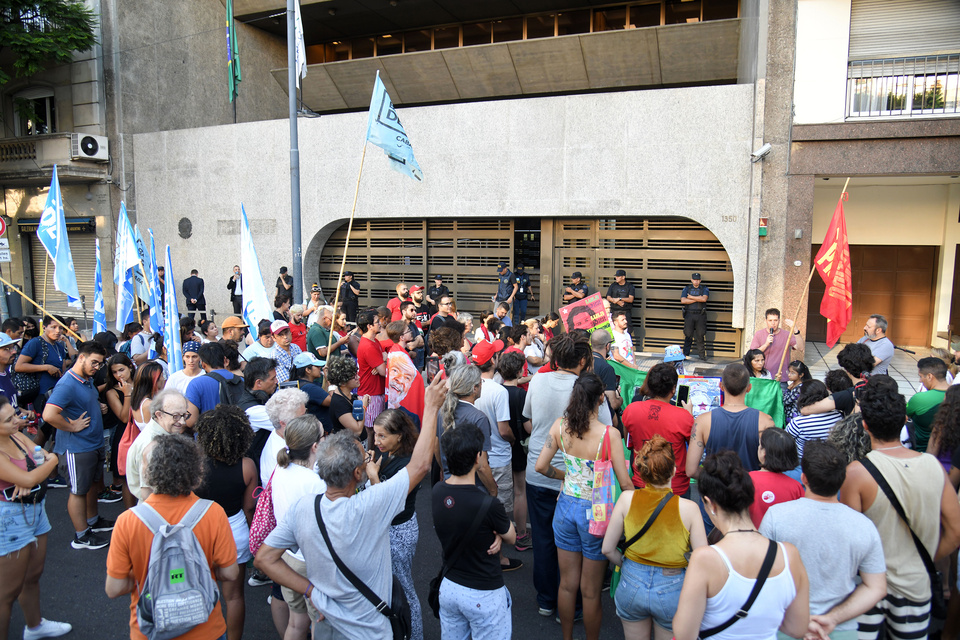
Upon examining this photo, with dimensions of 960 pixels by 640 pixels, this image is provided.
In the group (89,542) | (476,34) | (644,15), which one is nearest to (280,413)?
(89,542)

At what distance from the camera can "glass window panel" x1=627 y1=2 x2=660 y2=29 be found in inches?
677

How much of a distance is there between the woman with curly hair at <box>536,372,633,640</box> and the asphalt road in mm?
601

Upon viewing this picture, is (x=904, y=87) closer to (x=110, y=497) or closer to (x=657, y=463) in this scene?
(x=657, y=463)

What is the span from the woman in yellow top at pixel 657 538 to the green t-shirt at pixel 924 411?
2.81m

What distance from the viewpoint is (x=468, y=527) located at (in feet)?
10.2

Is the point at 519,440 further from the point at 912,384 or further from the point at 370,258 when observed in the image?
the point at 370,258

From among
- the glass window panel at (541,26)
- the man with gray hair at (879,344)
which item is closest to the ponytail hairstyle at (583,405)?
the man with gray hair at (879,344)

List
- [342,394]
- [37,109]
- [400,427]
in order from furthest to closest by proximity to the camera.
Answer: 1. [37,109]
2. [342,394]
3. [400,427]

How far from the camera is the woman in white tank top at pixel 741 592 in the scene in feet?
8.14

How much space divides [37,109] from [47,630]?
2133cm

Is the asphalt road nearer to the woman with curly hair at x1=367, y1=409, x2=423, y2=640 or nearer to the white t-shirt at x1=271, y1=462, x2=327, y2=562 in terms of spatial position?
the woman with curly hair at x1=367, y1=409, x2=423, y2=640

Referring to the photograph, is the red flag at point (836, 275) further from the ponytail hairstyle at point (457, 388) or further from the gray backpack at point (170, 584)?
the gray backpack at point (170, 584)

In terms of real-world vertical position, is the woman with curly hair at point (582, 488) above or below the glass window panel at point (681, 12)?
below

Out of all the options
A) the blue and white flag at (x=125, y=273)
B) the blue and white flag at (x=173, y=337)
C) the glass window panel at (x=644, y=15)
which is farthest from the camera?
the glass window panel at (x=644, y=15)
